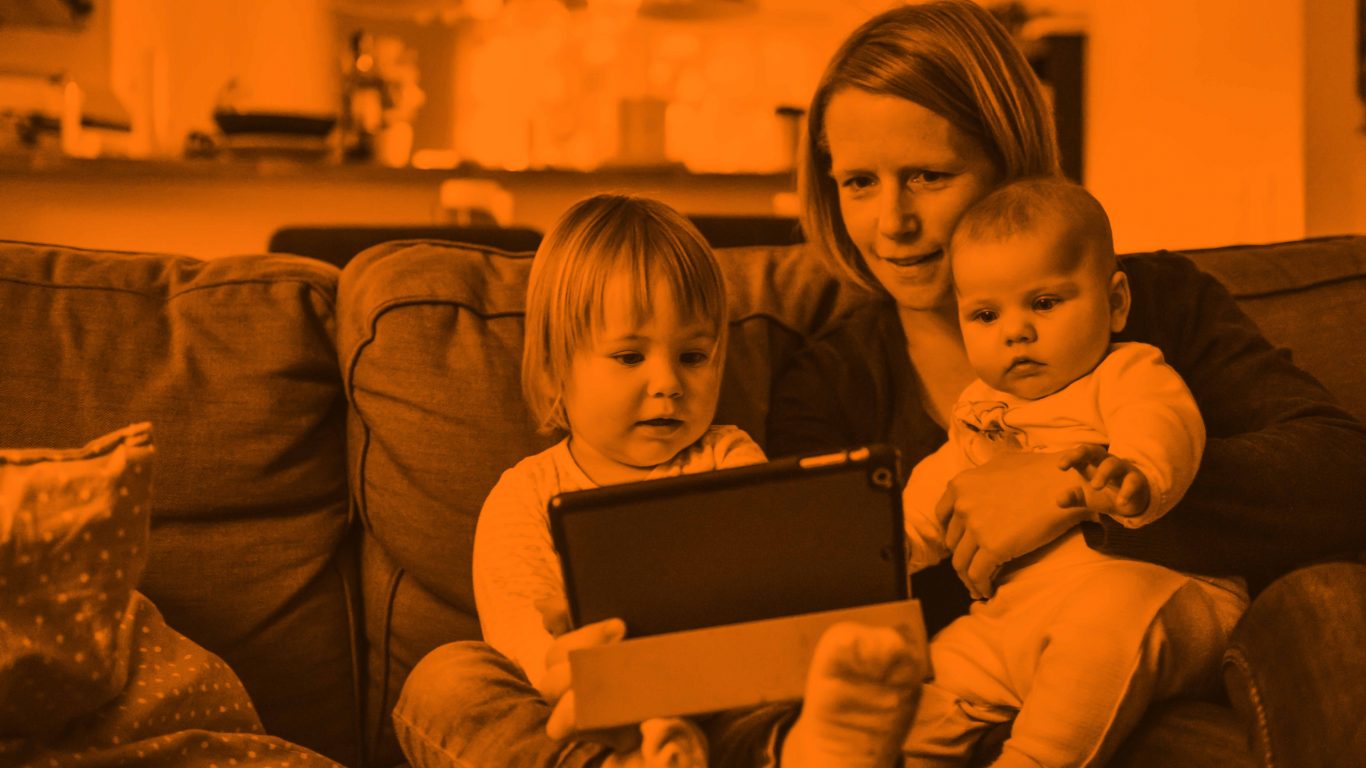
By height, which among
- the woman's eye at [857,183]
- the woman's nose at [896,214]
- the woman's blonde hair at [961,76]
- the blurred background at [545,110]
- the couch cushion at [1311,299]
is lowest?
the couch cushion at [1311,299]

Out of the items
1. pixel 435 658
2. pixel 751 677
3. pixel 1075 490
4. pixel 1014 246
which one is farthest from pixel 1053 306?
pixel 435 658

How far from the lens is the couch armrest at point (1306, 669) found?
0.93 m

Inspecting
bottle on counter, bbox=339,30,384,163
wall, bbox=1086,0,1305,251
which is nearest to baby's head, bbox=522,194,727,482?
wall, bbox=1086,0,1305,251

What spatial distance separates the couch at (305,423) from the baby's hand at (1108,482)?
50 cm

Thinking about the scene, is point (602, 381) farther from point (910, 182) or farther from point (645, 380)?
point (910, 182)

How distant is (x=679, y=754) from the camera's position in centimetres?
98

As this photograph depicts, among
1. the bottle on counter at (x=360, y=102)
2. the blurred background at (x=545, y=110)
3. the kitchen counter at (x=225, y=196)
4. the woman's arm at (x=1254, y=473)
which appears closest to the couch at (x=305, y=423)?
the woman's arm at (x=1254, y=473)

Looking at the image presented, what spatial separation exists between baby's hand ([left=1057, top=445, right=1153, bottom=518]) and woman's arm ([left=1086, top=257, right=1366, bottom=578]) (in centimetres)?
4

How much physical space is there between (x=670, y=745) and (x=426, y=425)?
63cm

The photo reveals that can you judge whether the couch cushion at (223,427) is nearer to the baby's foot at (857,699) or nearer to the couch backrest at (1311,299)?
the baby's foot at (857,699)

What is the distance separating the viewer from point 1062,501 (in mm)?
1148

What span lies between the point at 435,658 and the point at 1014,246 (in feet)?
2.26

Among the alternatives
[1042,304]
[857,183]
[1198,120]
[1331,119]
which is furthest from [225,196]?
[1042,304]

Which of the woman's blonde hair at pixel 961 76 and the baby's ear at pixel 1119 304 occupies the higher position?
the woman's blonde hair at pixel 961 76
